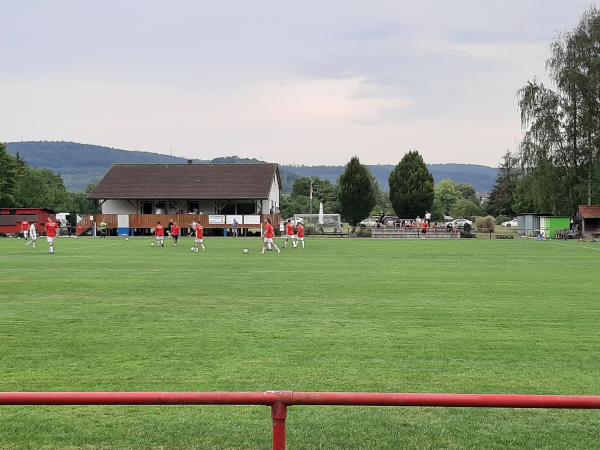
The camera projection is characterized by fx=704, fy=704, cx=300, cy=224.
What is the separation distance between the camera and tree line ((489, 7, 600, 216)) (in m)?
56.8

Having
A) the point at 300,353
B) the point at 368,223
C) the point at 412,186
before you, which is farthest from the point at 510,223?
the point at 300,353

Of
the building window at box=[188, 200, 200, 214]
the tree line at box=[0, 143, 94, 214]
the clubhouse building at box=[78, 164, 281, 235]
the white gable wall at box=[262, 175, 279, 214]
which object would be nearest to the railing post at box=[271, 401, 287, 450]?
the clubhouse building at box=[78, 164, 281, 235]

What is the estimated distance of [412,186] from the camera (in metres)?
93.2

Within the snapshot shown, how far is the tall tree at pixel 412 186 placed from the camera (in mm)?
93312

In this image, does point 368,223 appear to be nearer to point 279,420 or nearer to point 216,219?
point 216,219

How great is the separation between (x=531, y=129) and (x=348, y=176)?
3395 centimetres

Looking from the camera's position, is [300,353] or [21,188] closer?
[300,353]

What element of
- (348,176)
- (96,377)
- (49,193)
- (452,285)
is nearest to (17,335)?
(96,377)

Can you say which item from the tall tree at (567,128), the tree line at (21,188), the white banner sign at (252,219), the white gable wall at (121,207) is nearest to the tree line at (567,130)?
the tall tree at (567,128)

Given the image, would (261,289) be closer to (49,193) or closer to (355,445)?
(355,445)

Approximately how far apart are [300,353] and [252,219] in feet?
182

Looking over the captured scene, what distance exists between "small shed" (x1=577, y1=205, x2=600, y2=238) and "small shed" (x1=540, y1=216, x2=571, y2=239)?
3255 mm

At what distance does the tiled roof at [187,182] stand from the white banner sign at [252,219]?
2962 mm

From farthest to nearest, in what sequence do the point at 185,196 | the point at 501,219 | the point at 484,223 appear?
the point at 501,219, the point at 484,223, the point at 185,196
